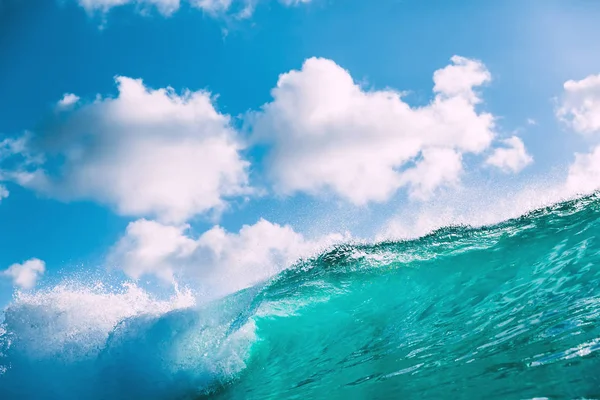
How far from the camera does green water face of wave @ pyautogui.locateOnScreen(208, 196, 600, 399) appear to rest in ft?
13.7

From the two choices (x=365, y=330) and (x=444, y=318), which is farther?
(x=365, y=330)

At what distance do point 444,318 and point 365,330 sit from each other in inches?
56.4

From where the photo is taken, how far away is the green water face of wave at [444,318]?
416 cm

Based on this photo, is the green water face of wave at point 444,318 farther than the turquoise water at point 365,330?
No

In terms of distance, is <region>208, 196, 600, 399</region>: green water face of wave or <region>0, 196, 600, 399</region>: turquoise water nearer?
<region>208, 196, 600, 399</region>: green water face of wave

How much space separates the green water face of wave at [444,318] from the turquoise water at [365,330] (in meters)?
0.03

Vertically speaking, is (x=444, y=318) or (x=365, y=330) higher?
(x=365, y=330)

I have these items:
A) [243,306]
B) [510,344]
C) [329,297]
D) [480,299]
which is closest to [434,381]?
[510,344]

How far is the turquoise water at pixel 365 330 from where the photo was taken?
15.7 feet

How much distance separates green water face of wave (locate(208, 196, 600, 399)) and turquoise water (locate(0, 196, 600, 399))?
0.03m

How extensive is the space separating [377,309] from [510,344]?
3219 mm

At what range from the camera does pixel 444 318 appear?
6535 millimetres

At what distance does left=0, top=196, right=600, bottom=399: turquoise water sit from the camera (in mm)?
4773

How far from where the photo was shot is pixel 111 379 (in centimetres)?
744
